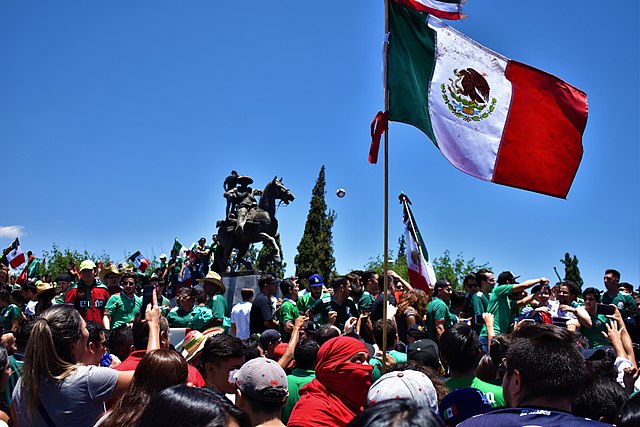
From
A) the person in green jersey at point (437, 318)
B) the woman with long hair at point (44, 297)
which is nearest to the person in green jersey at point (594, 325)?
the person in green jersey at point (437, 318)

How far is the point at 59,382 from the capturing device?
3416mm

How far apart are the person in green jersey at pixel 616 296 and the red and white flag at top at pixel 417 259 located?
109 inches

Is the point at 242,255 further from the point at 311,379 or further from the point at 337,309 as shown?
the point at 311,379

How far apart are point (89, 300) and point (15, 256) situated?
13122 mm

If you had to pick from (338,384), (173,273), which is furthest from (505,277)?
(173,273)

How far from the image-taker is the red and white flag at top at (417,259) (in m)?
10.2

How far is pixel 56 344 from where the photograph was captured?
11.4ft

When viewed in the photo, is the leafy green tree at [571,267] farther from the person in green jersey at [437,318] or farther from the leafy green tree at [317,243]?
the person in green jersey at [437,318]

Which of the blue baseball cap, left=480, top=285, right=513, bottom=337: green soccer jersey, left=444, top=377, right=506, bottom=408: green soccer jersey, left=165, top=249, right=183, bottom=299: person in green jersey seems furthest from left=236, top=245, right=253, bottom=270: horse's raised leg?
left=444, top=377, right=506, bottom=408: green soccer jersey

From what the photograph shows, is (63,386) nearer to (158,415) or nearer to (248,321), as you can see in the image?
(158,415)

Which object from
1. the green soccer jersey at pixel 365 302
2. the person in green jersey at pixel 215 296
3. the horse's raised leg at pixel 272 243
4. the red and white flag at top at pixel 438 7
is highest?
the horse's raised leg at pixel 272 243

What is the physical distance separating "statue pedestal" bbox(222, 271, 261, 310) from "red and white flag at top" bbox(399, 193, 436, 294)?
9444 millimetres

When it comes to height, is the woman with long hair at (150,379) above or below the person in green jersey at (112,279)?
below

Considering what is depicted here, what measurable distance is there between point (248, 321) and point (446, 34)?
18.3 ft
